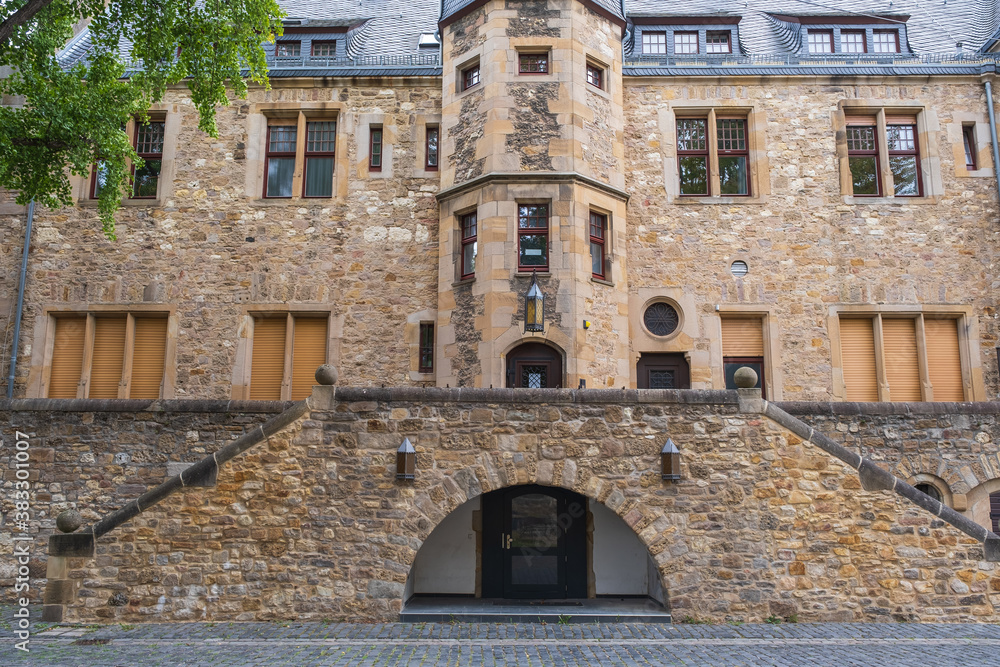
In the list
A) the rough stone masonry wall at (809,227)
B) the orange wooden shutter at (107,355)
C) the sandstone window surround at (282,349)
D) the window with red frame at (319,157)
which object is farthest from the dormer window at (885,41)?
the orange wooden shutter at (107,355)

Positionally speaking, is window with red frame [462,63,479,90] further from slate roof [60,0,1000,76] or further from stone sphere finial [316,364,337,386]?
stone sphere finial [316,364,337,386]

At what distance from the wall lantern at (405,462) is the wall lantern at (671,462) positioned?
3084mm

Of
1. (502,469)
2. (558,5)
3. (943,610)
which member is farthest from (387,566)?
(558,5)

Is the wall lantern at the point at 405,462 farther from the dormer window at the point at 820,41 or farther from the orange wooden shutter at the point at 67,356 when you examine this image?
the dormer window at the point at 820,41

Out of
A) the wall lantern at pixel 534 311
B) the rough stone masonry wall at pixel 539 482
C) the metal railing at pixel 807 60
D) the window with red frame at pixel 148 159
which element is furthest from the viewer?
the metal railing at pixel 807 60

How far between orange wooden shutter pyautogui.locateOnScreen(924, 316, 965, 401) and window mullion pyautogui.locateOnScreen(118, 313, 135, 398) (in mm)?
15861

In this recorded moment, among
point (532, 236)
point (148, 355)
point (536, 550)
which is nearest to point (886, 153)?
point (532, 236)

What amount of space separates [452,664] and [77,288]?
12.2 m

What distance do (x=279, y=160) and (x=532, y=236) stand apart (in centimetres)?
598

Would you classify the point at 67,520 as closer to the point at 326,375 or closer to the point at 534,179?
the point at 326,375

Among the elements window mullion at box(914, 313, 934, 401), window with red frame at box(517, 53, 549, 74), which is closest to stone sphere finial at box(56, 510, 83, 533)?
window with red frame at box(517, 53, 549, 74)

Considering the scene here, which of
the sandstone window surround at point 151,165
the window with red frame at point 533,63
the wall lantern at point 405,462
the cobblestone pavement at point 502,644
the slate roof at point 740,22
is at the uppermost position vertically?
the slate roof at point 740,22

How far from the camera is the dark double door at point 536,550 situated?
1097 cm

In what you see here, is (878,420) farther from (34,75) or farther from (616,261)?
(34,75)
